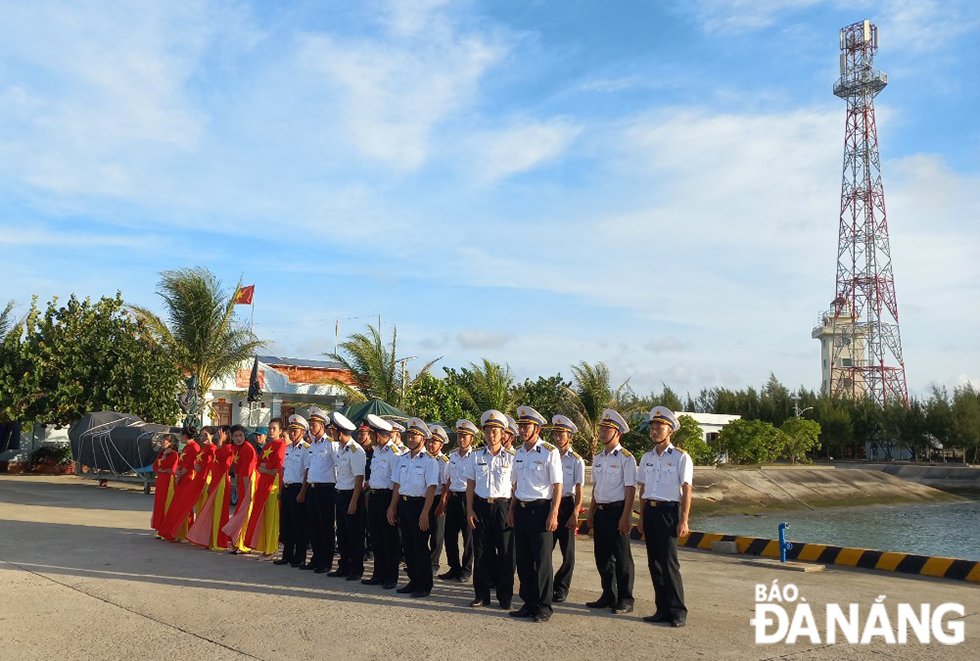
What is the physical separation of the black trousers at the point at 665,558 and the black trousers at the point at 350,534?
3382mm

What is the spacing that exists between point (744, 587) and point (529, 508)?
2.74 metres

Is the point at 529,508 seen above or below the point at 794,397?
below

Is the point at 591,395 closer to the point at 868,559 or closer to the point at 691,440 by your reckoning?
the point at 691,440

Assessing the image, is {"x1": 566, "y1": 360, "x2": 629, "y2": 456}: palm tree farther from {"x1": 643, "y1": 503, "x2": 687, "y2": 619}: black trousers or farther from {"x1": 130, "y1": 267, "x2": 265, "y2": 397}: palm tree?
{"x1": 643, "y1": 503, "x2": 687, "y2": 619}: black trousers

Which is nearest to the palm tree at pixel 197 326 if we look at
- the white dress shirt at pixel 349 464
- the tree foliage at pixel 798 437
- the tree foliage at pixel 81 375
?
the tree foliage at pixel 81 375

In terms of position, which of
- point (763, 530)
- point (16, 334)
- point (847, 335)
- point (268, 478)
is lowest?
point (763, 530)

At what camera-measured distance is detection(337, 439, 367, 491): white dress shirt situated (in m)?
9.45

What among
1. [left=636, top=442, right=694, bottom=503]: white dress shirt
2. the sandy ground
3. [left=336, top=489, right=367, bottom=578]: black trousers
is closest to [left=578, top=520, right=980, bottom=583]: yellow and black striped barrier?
the sandy ground

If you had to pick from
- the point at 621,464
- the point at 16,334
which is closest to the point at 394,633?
the point at 621,464

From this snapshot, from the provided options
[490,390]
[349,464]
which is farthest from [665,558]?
[490,390]

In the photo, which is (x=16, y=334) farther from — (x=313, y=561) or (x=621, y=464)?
(x=621, y=464)

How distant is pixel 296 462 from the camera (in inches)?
406

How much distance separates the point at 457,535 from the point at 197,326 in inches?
741

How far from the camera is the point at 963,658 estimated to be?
602 centimetres
